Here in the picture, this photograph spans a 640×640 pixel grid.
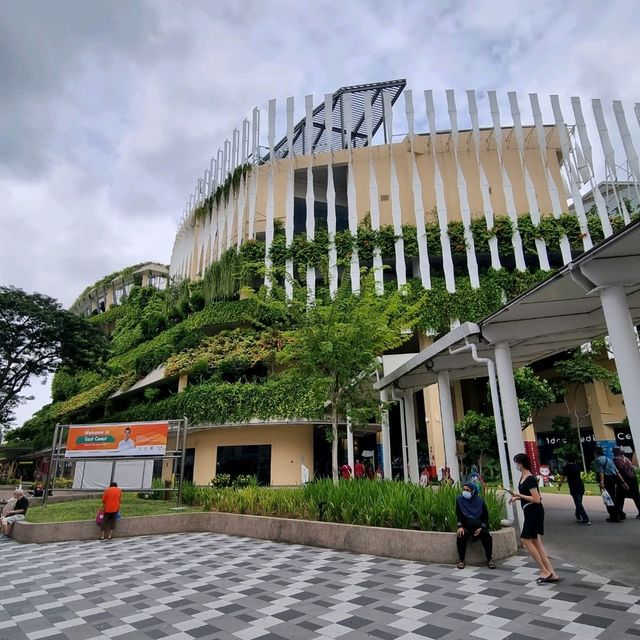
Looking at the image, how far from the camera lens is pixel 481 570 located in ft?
20.5

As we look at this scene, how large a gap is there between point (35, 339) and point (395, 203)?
2350 centimetres

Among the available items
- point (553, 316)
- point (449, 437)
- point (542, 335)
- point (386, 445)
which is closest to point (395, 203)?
point (386, 445)

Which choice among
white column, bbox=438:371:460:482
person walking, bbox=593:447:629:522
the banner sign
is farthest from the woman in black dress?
the banner sign

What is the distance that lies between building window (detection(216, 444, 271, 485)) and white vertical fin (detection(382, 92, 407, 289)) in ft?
40.9

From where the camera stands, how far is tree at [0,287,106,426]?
24856 millimetres

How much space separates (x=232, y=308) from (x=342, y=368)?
57.1 feet

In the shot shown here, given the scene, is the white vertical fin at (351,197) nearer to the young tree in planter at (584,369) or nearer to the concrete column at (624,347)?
the young tree in planter at (584,369)

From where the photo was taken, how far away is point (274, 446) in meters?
23.6

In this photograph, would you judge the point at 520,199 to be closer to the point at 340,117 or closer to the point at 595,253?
the point at 340,117

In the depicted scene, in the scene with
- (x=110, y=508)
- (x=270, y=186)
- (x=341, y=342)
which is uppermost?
(x=270, y=186)

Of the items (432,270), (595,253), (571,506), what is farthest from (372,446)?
(595,253)

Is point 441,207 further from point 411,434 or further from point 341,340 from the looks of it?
point 341,340

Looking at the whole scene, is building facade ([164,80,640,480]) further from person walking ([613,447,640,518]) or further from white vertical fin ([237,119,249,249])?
person walking ([613,447,640,518])

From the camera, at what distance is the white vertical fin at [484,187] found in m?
25.4
